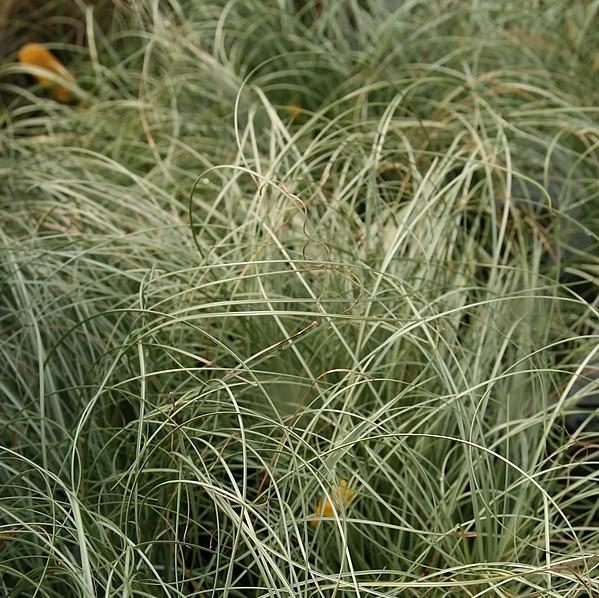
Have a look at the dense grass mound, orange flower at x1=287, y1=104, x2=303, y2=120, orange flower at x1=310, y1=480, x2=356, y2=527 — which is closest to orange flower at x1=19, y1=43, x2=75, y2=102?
the dense grass mound

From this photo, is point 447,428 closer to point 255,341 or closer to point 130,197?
point 255,341

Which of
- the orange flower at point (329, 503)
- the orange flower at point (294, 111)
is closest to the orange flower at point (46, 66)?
the orange flower at point (294, 111)

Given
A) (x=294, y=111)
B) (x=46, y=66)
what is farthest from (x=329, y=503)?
(x=46, y=66)

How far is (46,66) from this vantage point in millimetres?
3018

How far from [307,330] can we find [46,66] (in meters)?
1.73

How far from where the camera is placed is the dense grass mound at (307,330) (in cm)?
141

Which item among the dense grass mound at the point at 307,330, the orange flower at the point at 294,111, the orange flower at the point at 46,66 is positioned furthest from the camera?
the orange flower at the point at 46,66

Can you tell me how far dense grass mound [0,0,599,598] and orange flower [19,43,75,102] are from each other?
0.44 feet

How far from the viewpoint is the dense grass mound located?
4.64 ft

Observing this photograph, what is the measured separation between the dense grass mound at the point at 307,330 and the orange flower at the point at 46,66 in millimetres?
133

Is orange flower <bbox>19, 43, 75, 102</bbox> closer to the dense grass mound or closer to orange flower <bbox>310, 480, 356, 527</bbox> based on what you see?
the dense grass mound

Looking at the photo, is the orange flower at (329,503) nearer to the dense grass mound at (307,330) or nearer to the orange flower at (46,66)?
the dense grass mound at (307,330)

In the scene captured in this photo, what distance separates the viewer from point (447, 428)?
169 cm

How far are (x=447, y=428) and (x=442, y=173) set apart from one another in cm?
50
